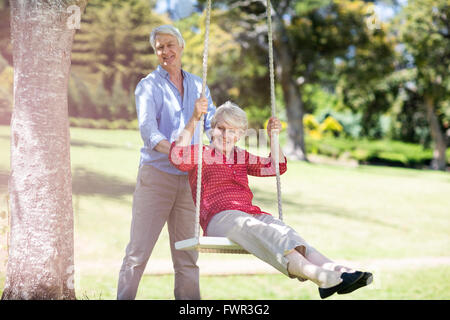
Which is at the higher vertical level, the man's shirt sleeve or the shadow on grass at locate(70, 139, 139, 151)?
the man's shirt sleeve

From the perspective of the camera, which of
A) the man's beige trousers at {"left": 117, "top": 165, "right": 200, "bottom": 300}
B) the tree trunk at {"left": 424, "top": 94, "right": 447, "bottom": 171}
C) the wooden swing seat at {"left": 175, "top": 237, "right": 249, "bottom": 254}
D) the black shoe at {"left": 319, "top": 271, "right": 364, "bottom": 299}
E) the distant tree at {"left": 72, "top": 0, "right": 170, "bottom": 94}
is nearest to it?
the black shoe at {"left": 319, "top": 271, "right": 364, "bottom": 299}

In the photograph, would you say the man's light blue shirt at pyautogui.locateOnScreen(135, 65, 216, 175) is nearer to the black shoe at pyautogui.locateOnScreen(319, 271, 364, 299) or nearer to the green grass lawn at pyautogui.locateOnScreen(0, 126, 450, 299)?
the black shoe at pyautogui.locateOnScreen(319, 271, 364, 299)

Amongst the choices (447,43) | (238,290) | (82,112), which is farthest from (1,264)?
(447,43)

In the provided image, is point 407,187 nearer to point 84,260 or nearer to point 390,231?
point 390,231

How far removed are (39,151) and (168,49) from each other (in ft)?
3.50

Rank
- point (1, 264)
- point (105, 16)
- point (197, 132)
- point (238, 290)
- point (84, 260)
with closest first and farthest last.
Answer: point (197, 132), point (1, 264), point (238, 290), point (84, 260), point (105, 16)

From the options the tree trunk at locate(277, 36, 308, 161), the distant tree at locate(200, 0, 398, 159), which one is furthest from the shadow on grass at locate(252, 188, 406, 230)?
the distant tree at locate(200, 0, 398, 159)

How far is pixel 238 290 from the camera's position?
5543 millimetres

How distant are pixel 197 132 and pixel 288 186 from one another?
10.4 metres

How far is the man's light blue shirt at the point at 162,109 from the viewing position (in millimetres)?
2875

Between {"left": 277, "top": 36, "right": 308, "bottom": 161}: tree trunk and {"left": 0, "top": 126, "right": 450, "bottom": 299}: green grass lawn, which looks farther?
{"left": 277, "top": 36, "right": 308, "bottom": 161}: tree trunk

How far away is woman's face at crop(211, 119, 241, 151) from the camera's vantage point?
2.82 m

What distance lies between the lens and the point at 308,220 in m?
9.61

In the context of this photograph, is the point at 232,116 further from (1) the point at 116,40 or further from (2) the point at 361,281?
(1) the point at 116,40
